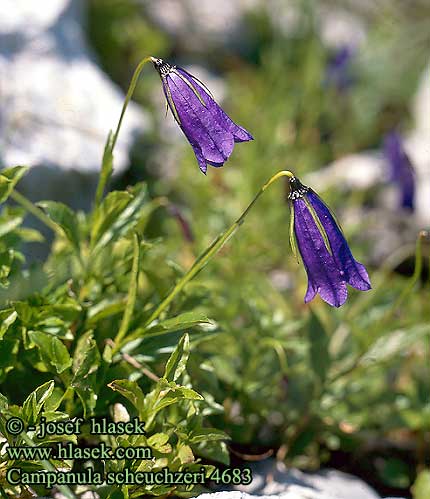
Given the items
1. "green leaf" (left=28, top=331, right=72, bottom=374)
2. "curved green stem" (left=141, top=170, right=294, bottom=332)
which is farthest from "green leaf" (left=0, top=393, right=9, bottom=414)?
"curved green stem" (left=141, top=170, right=294, bottom=332)

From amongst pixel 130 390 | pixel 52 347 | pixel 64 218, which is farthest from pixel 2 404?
pixel 64 218

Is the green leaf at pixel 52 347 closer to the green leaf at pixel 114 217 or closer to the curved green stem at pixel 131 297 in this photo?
the curved green stem at pixel 131 297

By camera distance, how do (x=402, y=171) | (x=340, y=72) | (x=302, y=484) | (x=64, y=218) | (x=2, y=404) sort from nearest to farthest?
(x=2, y=404)
(x=64, y=218)
(x=302, y=484)
(x=402, y=171)
(x=340, y=72)

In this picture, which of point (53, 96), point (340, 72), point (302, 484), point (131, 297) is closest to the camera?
point (131, 297)

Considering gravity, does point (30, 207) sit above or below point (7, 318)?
above

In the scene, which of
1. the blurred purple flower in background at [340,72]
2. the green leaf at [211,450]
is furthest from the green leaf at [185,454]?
the blurred purple flower in background at [340,72]

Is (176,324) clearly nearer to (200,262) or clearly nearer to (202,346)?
(200,262)

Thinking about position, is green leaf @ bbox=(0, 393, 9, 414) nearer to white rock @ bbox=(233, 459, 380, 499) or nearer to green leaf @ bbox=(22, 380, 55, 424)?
green leaf @ bbox=(22, 380, 55, 424)
